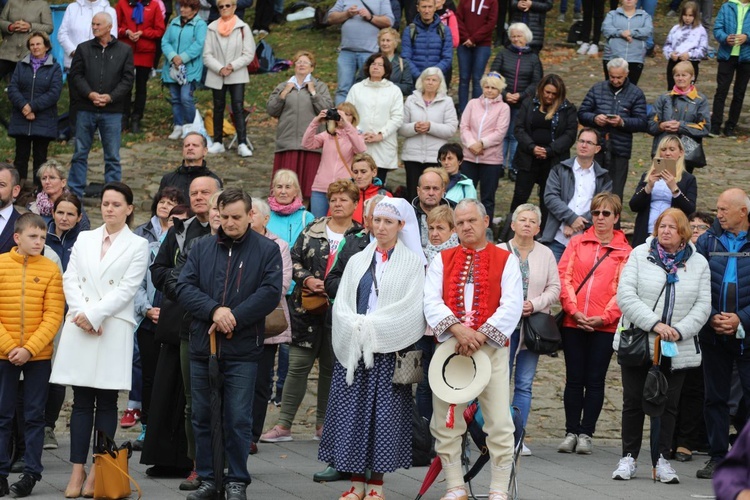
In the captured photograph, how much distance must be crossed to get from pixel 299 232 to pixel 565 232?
3.00 metres

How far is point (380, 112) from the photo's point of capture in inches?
519

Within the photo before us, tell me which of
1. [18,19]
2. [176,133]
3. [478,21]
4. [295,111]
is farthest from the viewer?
[176,133]

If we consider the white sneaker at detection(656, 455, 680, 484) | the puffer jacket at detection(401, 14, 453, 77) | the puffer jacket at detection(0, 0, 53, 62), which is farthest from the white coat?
the puffer jacket at detection(0, 0, 53, 62)

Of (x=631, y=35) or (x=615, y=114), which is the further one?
(x=631, y=35)

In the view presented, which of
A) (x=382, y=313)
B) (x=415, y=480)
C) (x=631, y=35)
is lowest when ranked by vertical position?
(x=415, y=480)

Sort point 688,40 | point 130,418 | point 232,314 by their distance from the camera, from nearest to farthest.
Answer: point 232,314 → point 130,418 → point 688,40

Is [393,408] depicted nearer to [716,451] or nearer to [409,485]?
[409,485]

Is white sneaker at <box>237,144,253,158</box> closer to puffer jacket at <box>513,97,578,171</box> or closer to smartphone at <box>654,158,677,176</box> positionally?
puffer jacket at <box>513,97,578,171</box>

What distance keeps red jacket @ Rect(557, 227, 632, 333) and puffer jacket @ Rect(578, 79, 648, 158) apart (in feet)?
11.1

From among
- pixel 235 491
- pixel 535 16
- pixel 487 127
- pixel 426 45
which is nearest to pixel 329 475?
pixel 235 491

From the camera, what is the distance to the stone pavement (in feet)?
26.8

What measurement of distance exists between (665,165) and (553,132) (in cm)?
194

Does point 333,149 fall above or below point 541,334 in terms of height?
above

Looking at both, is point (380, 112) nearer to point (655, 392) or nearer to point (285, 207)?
point (285, 207)
